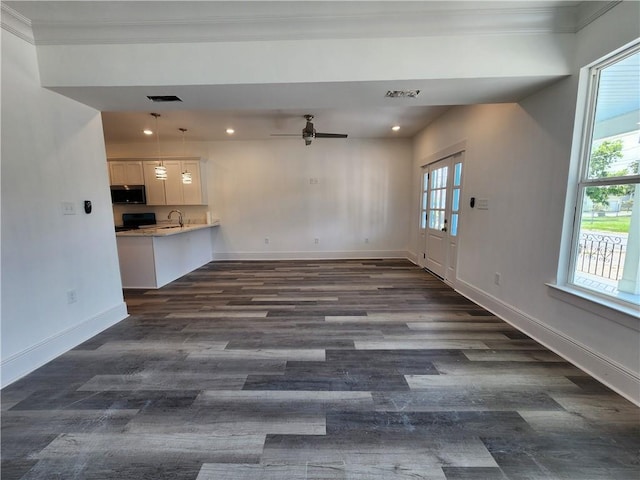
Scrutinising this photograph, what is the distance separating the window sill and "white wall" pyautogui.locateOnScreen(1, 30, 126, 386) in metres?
4.51

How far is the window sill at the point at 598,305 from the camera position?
171 centimetres

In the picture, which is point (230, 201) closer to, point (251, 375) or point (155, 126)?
point (155, 126)

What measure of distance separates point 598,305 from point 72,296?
180 inches

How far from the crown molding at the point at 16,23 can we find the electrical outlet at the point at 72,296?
2.21 metres

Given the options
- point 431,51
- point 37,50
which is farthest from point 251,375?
point 37,50

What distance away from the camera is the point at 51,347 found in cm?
224

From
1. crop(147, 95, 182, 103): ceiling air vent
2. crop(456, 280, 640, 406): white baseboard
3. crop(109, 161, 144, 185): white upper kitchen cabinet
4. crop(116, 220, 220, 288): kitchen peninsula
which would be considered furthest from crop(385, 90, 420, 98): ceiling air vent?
crop(109, 161, 144, 185): white upper kitchen cabinet

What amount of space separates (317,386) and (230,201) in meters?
4.99

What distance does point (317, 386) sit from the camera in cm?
186

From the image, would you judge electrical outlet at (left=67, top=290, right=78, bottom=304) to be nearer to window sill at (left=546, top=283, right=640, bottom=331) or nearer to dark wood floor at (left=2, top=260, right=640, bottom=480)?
dark wood floor at (left=2, top=260, right=640, bottom=480)

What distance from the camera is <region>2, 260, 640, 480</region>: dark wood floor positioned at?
131 centimetres

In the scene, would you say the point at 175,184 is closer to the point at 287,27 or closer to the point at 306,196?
the point at 306,196

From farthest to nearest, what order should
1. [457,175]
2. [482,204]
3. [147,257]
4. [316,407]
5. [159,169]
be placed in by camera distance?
[159,169] → [147,257] → [457,175] → [482,204] → [316,407]

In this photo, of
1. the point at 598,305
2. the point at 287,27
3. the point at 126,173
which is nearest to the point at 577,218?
the point at 598,305
